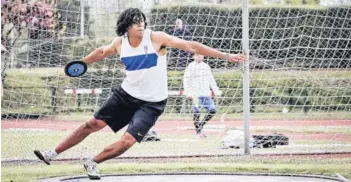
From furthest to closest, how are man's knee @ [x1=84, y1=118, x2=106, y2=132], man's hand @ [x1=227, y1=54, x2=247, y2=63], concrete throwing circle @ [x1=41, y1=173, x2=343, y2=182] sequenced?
1. concrete throwing circle @ [x1=41, y1=173, x2=343, y2=182]
2. man's knee @ [x1=84, y1=118, x2=106, y2=132]
3. man's hand @ [x1=227, y1=54, x2=247, y2=63]

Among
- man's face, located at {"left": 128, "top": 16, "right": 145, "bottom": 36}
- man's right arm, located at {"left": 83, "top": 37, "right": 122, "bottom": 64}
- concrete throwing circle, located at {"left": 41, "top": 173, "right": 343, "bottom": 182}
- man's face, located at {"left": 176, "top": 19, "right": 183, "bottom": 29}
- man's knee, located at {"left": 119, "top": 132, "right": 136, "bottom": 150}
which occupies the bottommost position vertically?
concrete throwing circle, located at {"left": 41, "top": 173, "right": 343, "bottom": 182}

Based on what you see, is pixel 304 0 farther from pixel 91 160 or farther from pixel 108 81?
pixel 91 160

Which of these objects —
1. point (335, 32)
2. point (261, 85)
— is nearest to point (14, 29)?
point (261, 85)

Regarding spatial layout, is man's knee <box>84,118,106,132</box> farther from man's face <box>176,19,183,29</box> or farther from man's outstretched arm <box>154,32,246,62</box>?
man's face <box>176,19,183,29</box>

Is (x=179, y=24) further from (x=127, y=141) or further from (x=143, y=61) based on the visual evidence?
(x=127, y=141)

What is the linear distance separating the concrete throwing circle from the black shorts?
92 cm

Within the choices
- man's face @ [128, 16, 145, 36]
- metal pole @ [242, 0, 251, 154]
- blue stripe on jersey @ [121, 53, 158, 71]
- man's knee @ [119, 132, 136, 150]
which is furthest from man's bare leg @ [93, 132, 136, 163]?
metal pole @ [242, 0, 251, 154]

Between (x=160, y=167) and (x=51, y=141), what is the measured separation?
3242 millimetres

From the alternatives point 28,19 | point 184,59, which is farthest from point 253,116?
point 28,19

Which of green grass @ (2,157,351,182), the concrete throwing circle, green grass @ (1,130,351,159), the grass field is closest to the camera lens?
the concrete throwing circle

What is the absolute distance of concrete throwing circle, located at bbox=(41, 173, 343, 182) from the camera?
9.01m

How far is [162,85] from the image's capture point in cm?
815

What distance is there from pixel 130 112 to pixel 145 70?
48 cm

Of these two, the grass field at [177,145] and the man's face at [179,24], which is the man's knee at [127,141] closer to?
the grass field at [177,145]
